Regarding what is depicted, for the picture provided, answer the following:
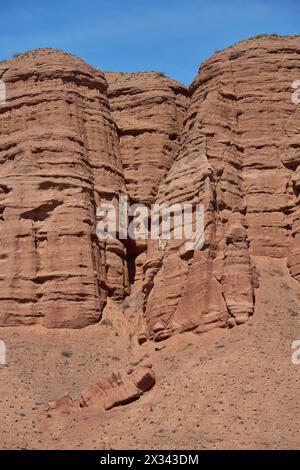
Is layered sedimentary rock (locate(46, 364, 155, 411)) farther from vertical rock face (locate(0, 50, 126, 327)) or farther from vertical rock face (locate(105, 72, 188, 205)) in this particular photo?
vertical rock face (locate(105, 72, 188, 205))

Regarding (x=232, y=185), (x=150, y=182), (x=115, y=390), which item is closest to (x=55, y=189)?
(x=150, y=182)

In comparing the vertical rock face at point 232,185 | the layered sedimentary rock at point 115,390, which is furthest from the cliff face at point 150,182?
the layered sedimentary rock at point 115,390

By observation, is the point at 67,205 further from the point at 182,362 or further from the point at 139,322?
the point at 182,362

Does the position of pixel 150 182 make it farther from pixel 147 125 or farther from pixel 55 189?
pixel 55 189

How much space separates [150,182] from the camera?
69.2 m

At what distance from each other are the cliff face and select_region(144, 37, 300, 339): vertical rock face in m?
0.06

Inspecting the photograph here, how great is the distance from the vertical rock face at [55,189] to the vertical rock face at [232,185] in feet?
13.1

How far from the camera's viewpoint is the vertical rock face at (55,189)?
6056 cm

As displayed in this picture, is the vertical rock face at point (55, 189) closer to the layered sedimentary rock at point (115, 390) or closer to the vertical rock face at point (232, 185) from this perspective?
the vertical rock face at point (232, 185)

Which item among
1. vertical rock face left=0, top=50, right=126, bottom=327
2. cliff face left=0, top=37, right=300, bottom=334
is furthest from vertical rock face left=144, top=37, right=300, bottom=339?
vertical rock face left=0, top=50, right=126, bottom=327

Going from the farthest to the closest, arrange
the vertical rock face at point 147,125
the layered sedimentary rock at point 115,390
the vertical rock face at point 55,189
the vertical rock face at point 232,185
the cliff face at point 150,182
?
the vertical rock face at point 147,125 < the vertical rock face at point 55,189 < the cliff face at point 150,182 < the vertical rock face at point 232,185 < the layered sedimentary rock at point 115,390

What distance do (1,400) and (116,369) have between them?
23.3ft

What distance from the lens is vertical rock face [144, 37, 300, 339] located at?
55.7 m

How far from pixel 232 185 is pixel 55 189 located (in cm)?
1029
